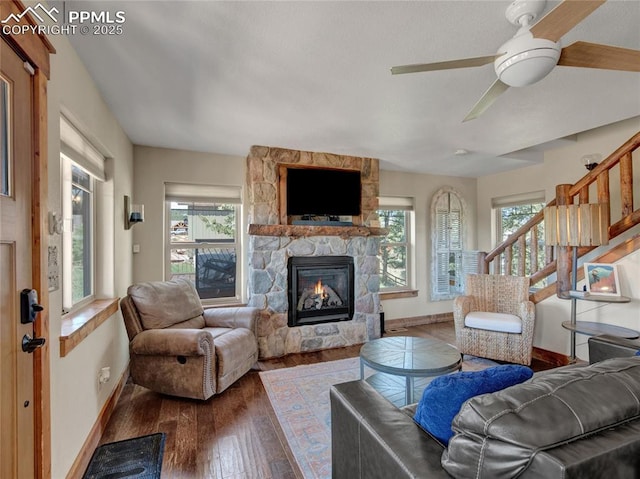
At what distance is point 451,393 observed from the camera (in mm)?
1075

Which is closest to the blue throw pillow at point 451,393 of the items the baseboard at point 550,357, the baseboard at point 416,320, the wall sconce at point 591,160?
the baseboard at point 550,357

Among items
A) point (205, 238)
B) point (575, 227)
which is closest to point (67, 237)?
point (205, 238)

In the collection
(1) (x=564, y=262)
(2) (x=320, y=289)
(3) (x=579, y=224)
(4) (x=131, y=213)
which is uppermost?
(4) (x=131, y=213)

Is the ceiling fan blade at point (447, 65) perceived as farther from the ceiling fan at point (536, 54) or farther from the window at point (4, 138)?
the window at point (4, 138)

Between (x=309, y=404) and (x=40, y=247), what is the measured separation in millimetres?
2129

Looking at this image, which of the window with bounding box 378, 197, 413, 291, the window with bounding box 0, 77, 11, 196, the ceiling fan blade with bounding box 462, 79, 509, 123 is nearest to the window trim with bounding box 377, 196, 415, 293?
the window with bounding box 378, 197, 413, 291

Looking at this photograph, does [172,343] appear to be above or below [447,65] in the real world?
below

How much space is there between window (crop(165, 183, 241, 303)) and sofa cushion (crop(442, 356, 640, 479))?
11.9 ft

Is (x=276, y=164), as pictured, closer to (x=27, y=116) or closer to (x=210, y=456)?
(x=27, y=116)

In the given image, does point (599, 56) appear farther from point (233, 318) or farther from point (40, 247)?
point (233, 318)

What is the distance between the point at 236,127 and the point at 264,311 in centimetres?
204

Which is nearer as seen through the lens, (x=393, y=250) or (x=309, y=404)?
(x=309, y=404)

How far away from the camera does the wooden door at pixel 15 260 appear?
1150mm

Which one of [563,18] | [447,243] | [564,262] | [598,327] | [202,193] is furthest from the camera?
[447,243]
